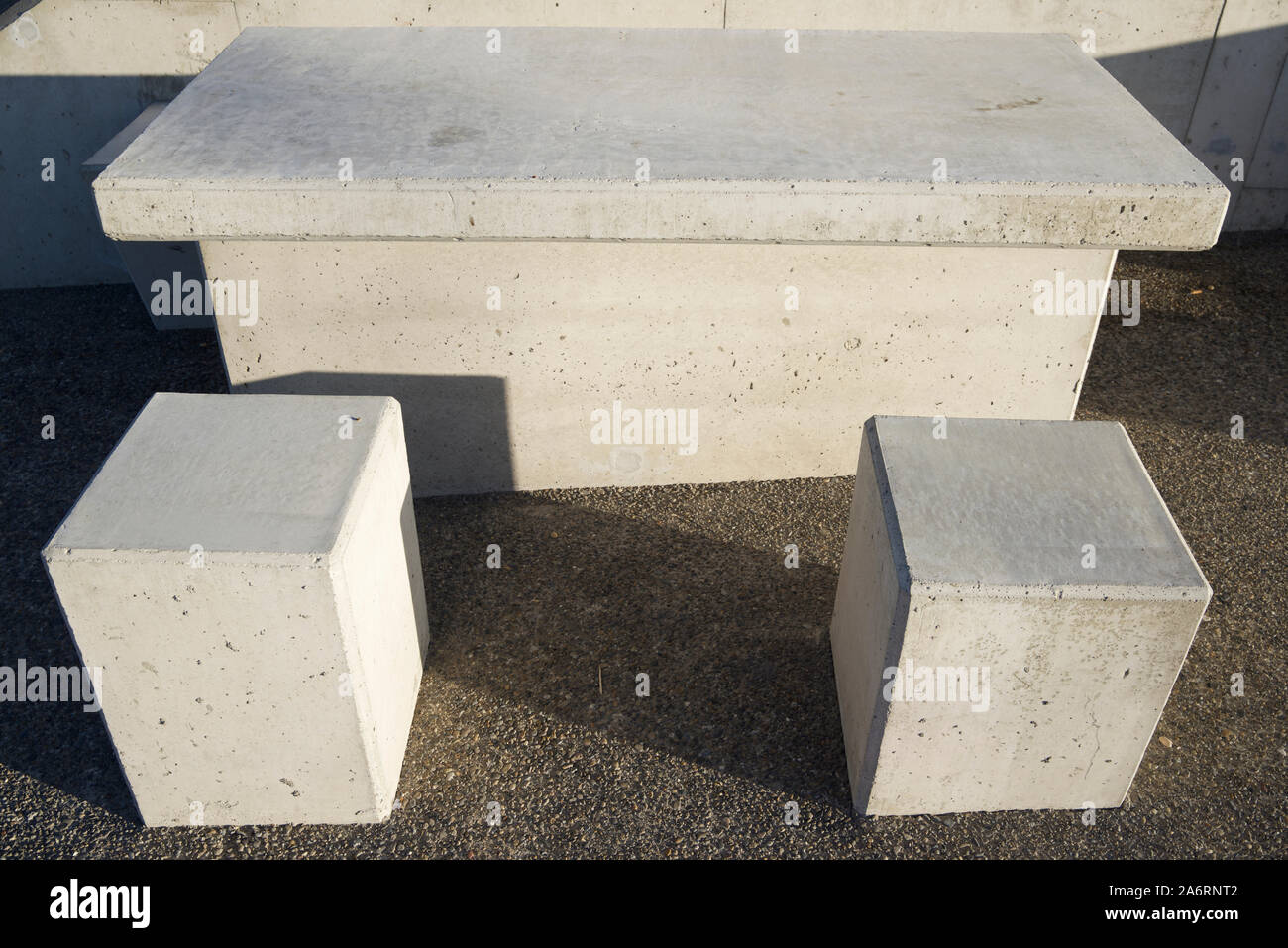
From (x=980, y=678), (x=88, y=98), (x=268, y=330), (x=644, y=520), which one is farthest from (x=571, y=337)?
(x=88, y=98)

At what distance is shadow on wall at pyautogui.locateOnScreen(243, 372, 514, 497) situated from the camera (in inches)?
161

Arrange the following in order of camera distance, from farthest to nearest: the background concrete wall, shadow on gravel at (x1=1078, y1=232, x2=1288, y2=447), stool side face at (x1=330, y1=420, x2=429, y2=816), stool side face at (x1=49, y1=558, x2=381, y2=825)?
the background concrete wall < shadow on gravel at (x1=1078, y1=232, x2=1288, y2=447) < stool side face at (x1=330, y1=420, x2=429, y2=816) < stool side face at (x1=49, y1=558, x2=381, y2=825)

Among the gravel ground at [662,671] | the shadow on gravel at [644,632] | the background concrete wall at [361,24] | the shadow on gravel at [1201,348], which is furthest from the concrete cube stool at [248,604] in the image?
the shadow on gravel at [1201,348]

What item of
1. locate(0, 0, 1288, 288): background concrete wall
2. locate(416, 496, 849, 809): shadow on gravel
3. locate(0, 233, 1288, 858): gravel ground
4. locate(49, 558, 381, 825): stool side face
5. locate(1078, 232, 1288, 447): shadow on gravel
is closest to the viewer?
locate(49, 558, 381, 825): stool side face

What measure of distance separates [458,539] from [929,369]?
198 cm

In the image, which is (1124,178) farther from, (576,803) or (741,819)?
(576,803)

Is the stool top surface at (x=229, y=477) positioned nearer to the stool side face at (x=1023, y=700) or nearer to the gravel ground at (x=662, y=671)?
the gravel ground at (x=662, y=671)

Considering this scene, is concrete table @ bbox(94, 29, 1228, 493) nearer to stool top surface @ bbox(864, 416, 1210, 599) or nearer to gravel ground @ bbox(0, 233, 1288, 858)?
gravel ground @ bbox(0, 233, 1288, 858)

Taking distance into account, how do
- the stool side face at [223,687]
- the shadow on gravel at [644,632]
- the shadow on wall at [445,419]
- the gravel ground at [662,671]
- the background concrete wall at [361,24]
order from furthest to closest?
the background concrete wall at [361,24] → the shadow on wall at [445,419] → the shadow on gravel at [644,632] → the gravel ground at [662,671] → the stool side face at [223,687]

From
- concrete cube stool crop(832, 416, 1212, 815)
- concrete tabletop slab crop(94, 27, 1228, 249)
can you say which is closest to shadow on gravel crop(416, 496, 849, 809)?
concrete cube stool crop(832, 416, 1212, 815)

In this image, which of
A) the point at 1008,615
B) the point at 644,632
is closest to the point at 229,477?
the point at 644,632

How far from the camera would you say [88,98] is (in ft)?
17.7

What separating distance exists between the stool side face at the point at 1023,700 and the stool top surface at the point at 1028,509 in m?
0.07

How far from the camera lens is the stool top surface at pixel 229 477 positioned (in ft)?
8.95
